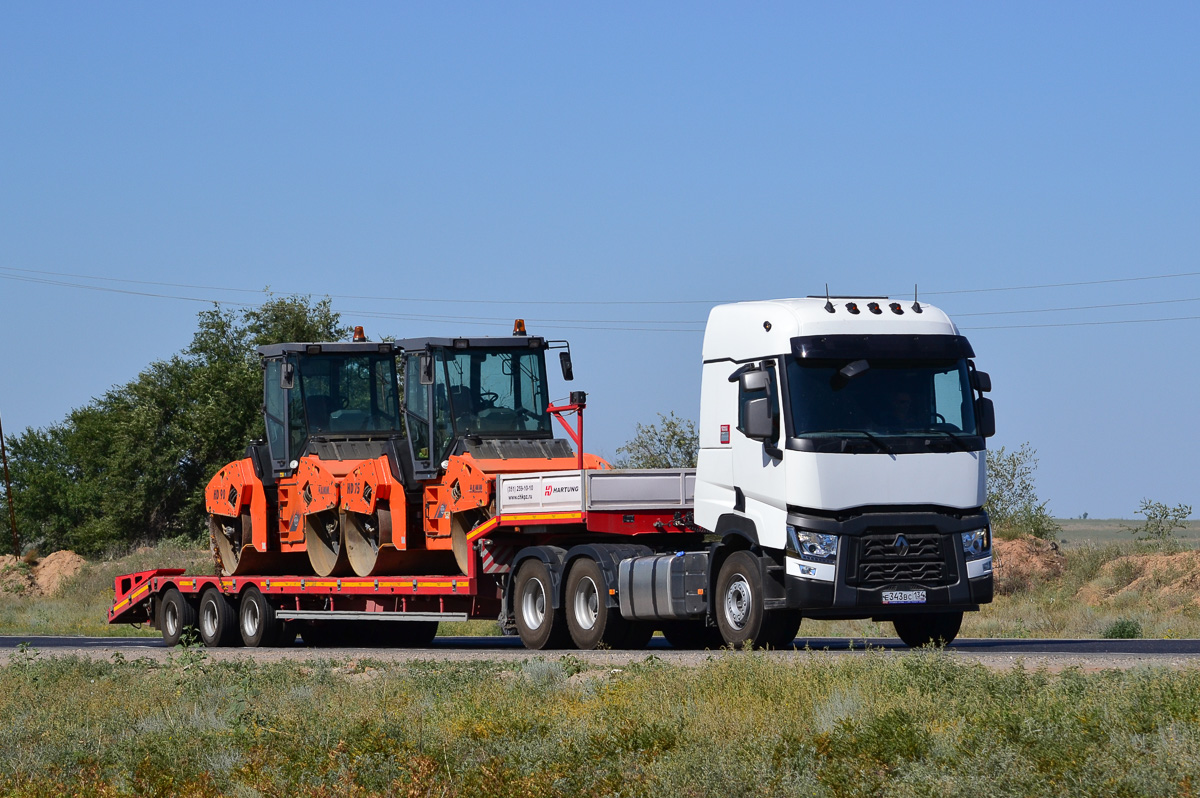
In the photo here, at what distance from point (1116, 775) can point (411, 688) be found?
711cm

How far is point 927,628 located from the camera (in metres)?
18.0

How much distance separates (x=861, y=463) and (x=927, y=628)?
3022 millimetres

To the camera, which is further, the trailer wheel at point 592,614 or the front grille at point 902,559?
the trailer wheel at point 592,614

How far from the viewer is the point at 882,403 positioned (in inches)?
648

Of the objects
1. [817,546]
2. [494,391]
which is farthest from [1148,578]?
[817,546]

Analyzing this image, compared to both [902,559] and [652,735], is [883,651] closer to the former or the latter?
[902,559]

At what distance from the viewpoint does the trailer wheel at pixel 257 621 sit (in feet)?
80.4

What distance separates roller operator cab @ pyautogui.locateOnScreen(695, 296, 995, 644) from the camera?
16.1 meters

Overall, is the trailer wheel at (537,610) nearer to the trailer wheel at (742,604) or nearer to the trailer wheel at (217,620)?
the trailer wheel at (742,604)

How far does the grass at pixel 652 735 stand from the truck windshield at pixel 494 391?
838 centimetres

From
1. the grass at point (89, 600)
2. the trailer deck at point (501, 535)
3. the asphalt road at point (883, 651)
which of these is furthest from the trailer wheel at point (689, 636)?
the grass at point (89, 600)

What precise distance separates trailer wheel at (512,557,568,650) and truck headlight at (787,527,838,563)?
4365 mm

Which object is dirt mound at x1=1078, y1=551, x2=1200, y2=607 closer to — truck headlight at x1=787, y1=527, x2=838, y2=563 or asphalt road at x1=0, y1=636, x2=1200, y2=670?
asphalt road at x1=0, y1=636, x2=1200, y2=670

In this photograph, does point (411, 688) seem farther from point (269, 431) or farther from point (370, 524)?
point (269, 431)
